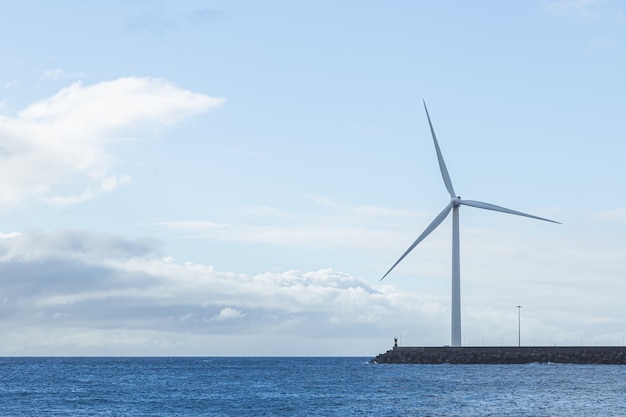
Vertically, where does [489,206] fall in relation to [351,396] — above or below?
above

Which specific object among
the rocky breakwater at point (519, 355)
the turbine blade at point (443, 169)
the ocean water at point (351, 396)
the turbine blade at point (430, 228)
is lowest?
the ocean water at point (351, 396)

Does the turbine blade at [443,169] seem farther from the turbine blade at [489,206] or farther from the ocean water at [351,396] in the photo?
the ocean water at [351,396]

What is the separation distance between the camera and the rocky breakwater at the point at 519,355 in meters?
159

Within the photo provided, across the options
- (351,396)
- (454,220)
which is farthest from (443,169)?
(351,396)

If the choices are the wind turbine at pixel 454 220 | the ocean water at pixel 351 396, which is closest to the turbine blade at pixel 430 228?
the wind turbine at pixel 454 220

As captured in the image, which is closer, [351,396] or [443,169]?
[351,396]

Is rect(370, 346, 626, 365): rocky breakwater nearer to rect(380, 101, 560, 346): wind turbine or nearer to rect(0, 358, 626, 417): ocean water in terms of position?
rect(380, 101, 560, 346): wind turbine

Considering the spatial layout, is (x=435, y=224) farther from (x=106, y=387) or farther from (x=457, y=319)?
(x=106, y=387)

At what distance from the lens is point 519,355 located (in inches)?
6467

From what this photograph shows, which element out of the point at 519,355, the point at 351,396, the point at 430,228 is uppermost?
the point at 430,228

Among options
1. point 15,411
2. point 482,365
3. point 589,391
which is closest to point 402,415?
point 589,391

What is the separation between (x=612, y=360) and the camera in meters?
158

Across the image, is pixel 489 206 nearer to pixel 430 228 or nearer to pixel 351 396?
pixel 430 228

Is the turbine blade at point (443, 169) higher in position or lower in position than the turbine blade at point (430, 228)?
higher
